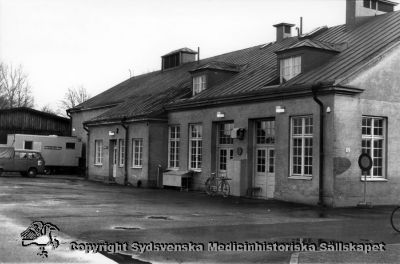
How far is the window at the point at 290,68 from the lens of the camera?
2264cm

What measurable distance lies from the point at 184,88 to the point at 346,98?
13.1 metres

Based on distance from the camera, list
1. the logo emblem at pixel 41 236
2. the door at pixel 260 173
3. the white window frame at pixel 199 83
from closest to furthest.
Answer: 1. the logo emblem at pixel 41 236
2. the door at pixel 260 173
3. the white window frame at pixel 199 83

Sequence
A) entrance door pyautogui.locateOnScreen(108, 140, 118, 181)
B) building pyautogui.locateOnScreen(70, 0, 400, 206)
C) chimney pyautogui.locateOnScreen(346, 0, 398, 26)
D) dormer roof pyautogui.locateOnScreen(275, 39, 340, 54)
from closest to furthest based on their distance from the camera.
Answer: building pyautogui.locateOnScreen(70, 0, 400, 206) < dormer roof pyautogui.locateOnScreen(275, 39, 340, 54) < chimney pyautogui.locateOnScreen(346, 0, 398, 26) < entrance door pyautogui.locateOnScreen(108, 140, 118, 181)

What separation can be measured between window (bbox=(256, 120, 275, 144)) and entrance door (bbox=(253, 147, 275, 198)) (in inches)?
12.7

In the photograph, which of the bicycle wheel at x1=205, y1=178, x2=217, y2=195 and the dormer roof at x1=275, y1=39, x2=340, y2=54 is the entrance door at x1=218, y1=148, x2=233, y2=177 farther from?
the dormer roof at x1=275, y1=39, x2=340, y2=54

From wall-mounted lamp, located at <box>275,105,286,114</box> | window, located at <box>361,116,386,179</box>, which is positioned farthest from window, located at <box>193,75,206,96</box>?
window, located at <box>361,116,386,179</box>

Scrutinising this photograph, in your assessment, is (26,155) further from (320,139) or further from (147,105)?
(320,139)

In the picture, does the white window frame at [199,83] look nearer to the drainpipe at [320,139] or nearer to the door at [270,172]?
the door at [270,172]

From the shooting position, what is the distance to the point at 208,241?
11023 millimetres

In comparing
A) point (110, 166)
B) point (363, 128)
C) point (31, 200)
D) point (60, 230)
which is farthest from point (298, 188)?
point (110, 166)

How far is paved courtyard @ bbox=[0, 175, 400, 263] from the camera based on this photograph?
31.0 ft

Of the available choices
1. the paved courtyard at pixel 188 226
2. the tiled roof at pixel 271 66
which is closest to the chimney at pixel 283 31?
the tiled roof at pixel 271 66

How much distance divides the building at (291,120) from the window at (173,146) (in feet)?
0.17

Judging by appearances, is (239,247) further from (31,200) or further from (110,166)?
(110,166)
